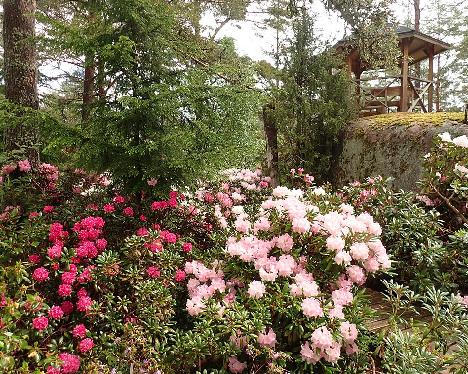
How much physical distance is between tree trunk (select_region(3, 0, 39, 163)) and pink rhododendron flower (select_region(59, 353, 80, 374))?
3.01 metres

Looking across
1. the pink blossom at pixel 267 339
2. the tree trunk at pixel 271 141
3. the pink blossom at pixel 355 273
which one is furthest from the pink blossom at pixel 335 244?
the tree trunk at pixel 271 141

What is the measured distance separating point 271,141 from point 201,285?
4762 millimetres

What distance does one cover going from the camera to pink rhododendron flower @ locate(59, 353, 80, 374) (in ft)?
5.80

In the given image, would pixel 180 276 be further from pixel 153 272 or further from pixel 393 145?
pixel 393 145

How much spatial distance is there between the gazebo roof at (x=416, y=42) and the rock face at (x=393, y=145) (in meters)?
2.21

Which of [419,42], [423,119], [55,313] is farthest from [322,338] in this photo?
[419,42]

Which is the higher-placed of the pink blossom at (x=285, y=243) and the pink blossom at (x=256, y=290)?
the pink blossom at (x=285, y=243)

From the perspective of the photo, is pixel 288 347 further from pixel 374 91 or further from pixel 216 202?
pixel 374 91

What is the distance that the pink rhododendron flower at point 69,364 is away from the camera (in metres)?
1.77

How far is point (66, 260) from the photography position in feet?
7.13

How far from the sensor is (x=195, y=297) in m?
2.12

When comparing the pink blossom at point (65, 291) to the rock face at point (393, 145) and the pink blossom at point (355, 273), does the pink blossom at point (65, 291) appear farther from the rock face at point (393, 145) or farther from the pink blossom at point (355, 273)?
the rock face at point (393, 145)

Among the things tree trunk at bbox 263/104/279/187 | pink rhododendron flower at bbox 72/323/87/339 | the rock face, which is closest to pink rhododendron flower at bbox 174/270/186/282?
pink rhododendron flower at bbox 72/323/87/339

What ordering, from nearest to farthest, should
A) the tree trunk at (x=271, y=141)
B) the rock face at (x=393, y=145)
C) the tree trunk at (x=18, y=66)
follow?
the tree trunk at (x=18, y=66) → the rock face at (x=393, y=145) → the tree trunk at (x=271, y=141)
